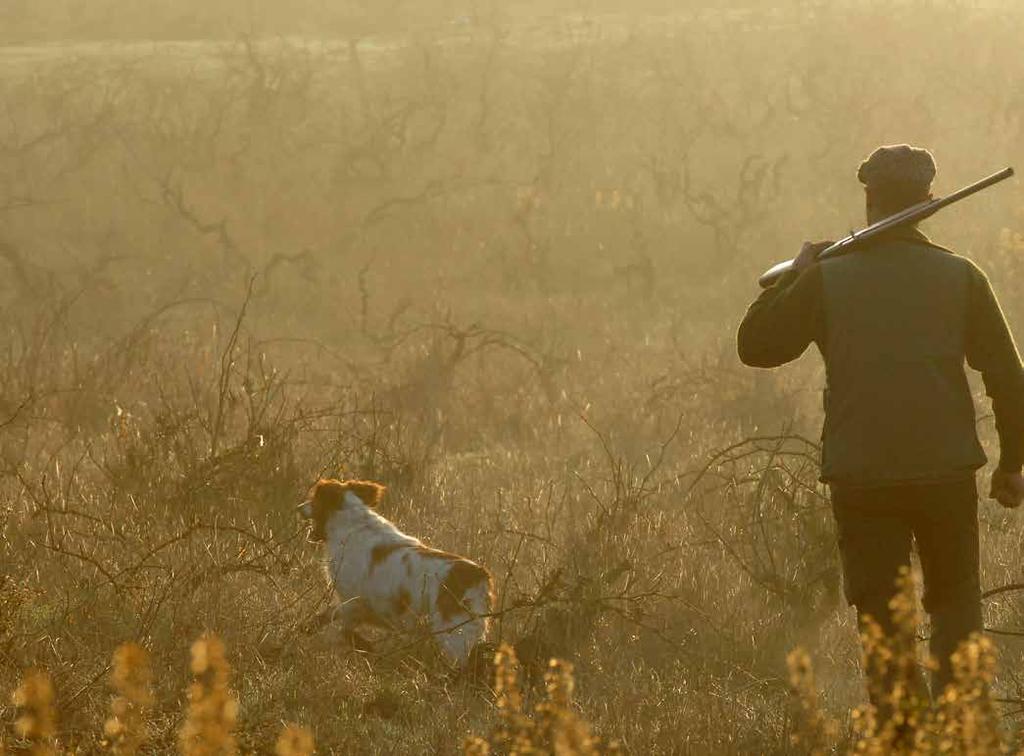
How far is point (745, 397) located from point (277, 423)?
427cm

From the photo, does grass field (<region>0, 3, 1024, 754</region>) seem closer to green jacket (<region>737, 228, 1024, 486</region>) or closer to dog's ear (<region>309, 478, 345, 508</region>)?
dog's ear (<region>309, 478, 345, 508</region>)

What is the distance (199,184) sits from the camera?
21156 mm

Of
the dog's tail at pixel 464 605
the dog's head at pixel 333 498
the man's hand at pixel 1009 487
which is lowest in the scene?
the dog's tail at pixel 464 605

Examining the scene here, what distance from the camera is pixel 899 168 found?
4719 millimetres

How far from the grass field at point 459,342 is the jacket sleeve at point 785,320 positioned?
1047 millimetres

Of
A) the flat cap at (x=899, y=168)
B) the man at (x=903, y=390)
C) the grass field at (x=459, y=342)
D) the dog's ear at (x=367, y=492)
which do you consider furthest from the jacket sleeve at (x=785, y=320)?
the dog's ear at (x=367, y=492)

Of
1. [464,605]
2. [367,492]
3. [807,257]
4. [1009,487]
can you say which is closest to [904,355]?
[807,257]

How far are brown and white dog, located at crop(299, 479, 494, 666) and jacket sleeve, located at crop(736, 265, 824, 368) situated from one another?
4.86 ft

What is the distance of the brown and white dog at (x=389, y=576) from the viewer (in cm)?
603

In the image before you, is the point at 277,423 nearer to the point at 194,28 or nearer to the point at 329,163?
the point at 329,163

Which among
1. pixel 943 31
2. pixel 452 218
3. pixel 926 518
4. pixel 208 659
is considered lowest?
pixel 208 659

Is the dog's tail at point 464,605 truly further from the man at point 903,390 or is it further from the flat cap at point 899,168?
the flat cap at point 899,168

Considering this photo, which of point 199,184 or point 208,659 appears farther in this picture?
point 199,184

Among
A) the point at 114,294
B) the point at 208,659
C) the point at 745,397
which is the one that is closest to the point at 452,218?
the point at 114,294
